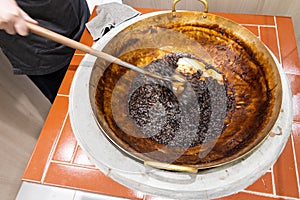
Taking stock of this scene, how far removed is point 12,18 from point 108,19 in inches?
13.9

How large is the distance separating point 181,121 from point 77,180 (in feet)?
0.98

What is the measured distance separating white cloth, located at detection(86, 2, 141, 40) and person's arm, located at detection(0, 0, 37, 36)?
0.30 m

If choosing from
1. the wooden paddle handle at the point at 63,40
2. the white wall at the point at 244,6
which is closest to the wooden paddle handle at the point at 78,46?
the wooden paddle handle at the point at 63,40

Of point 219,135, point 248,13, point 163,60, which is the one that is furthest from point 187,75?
point 248,13

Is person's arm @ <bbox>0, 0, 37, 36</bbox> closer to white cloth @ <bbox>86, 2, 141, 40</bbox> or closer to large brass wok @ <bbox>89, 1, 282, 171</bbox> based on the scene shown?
large brass wok @ <bbox>89, 1, 282, 171</bbox>

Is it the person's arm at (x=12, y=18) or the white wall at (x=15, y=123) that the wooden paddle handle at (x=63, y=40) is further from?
the white wall at (x=15, y=123)

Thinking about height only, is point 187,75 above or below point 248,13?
below

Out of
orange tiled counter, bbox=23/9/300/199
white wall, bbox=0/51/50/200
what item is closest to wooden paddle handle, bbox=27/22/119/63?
orange tiled counter, bbox=23/9/300/199

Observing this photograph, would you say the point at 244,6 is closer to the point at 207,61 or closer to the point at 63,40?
the point at 207,61

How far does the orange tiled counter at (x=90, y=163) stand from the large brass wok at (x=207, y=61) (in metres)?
0.11

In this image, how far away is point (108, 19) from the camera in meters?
0.87

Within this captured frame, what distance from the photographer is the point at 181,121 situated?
64 centimetres

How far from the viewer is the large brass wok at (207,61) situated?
0.57m

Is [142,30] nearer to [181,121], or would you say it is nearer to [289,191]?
[181,121]
